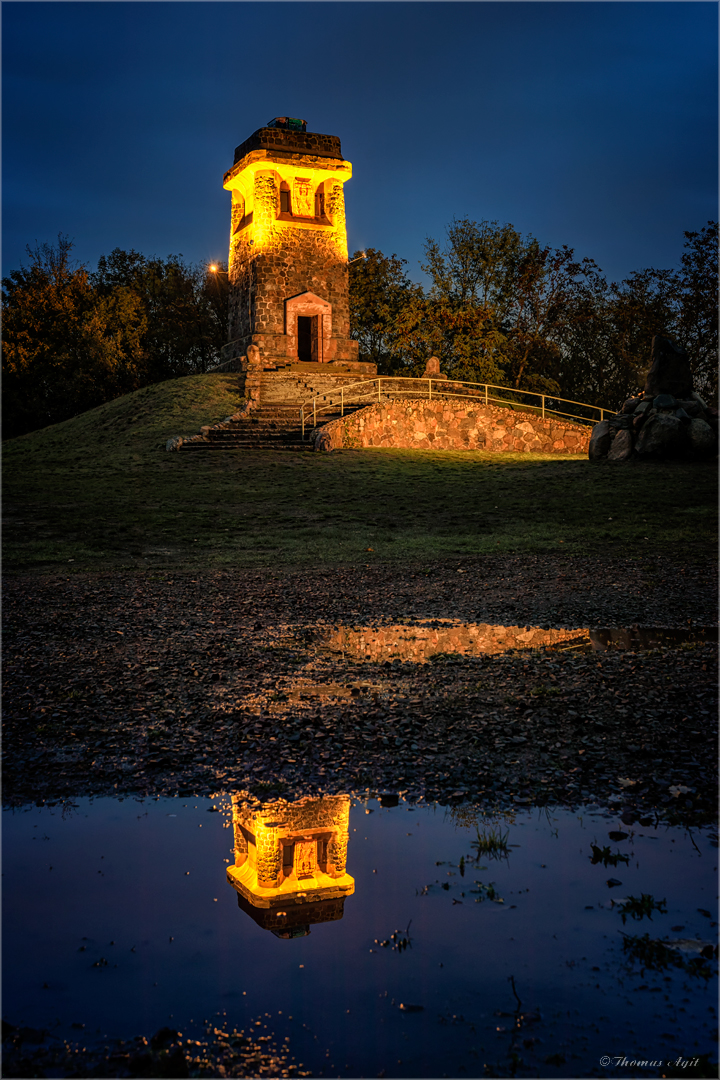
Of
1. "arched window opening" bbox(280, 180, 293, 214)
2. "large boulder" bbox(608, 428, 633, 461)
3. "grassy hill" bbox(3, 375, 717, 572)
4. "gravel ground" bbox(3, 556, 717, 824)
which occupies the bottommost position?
"gravel ground" bbox(3, 556, 717, 824)

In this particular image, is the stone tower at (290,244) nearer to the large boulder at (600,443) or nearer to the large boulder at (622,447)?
the large boulder at (600,443)

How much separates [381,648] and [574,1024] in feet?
15.8

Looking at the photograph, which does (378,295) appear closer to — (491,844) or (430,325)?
(430,325)

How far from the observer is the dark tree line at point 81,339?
44094mm

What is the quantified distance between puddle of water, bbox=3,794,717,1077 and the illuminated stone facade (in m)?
0.01

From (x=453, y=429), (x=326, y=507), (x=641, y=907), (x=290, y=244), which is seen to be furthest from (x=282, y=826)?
(x=290, y=244)

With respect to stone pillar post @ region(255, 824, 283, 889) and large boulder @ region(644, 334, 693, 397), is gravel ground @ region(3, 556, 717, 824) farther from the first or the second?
large boulder @ region(644, 334, 693, 397)

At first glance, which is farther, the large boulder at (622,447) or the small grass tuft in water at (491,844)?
the large boulder at (622,447)

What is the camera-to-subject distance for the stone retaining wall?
2789 centimetres

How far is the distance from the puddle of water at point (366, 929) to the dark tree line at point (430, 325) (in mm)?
39287

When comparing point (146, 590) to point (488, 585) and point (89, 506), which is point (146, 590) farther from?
point (89, 506)

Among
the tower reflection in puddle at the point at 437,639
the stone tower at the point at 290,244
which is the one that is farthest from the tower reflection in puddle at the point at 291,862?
the stone tower at the point at 290,244

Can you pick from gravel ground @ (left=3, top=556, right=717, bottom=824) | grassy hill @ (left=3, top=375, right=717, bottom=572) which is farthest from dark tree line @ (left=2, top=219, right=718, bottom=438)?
gravel ground @ (left=3, top=556, right=717, bottom=824)

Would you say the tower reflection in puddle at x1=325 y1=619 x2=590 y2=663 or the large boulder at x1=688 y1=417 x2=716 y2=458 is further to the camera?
the large boulder at x1=688 y1=417 x2=716 y2=458
